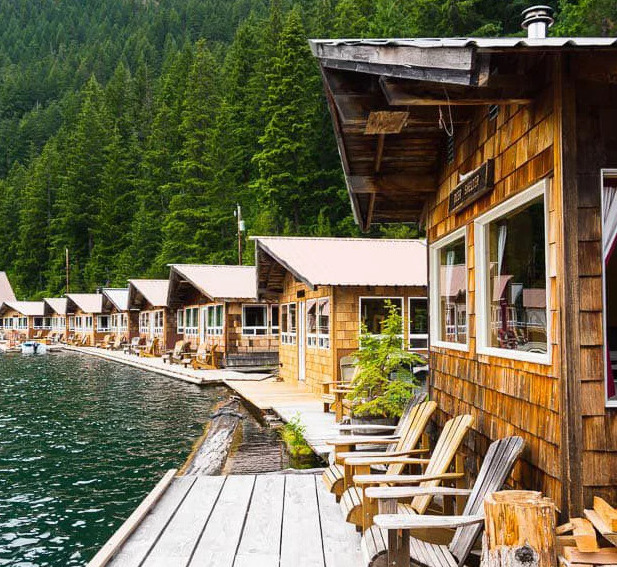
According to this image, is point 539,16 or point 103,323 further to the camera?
point 103,323

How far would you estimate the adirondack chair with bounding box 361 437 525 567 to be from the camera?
3.53m

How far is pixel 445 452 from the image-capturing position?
16.0 feet

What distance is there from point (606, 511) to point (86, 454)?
29.6ft

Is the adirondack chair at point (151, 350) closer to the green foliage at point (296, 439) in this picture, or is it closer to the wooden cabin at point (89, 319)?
the wooden cabin at point (89, 319)

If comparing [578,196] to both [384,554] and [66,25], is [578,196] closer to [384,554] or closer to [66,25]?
[384,554]

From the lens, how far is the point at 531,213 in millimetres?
4359

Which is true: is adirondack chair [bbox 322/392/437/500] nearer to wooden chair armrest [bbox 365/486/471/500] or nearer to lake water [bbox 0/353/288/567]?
wooden chair armrest [bbox 365/486/471/500]

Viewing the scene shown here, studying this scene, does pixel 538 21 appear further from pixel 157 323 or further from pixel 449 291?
pixel 157 323

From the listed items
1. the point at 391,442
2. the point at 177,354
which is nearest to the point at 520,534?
the point at 391,442

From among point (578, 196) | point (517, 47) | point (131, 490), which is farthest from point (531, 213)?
point (131, 490)

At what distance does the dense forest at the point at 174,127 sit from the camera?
41.3m

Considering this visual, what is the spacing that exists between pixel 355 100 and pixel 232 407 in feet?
34.2

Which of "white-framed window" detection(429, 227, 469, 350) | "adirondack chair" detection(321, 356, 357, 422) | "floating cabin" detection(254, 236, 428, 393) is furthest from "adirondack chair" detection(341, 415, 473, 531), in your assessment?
"floating cabin" detection(254, 236, 428, 393)

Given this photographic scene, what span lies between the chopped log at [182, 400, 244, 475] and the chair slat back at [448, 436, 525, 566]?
198 inches
